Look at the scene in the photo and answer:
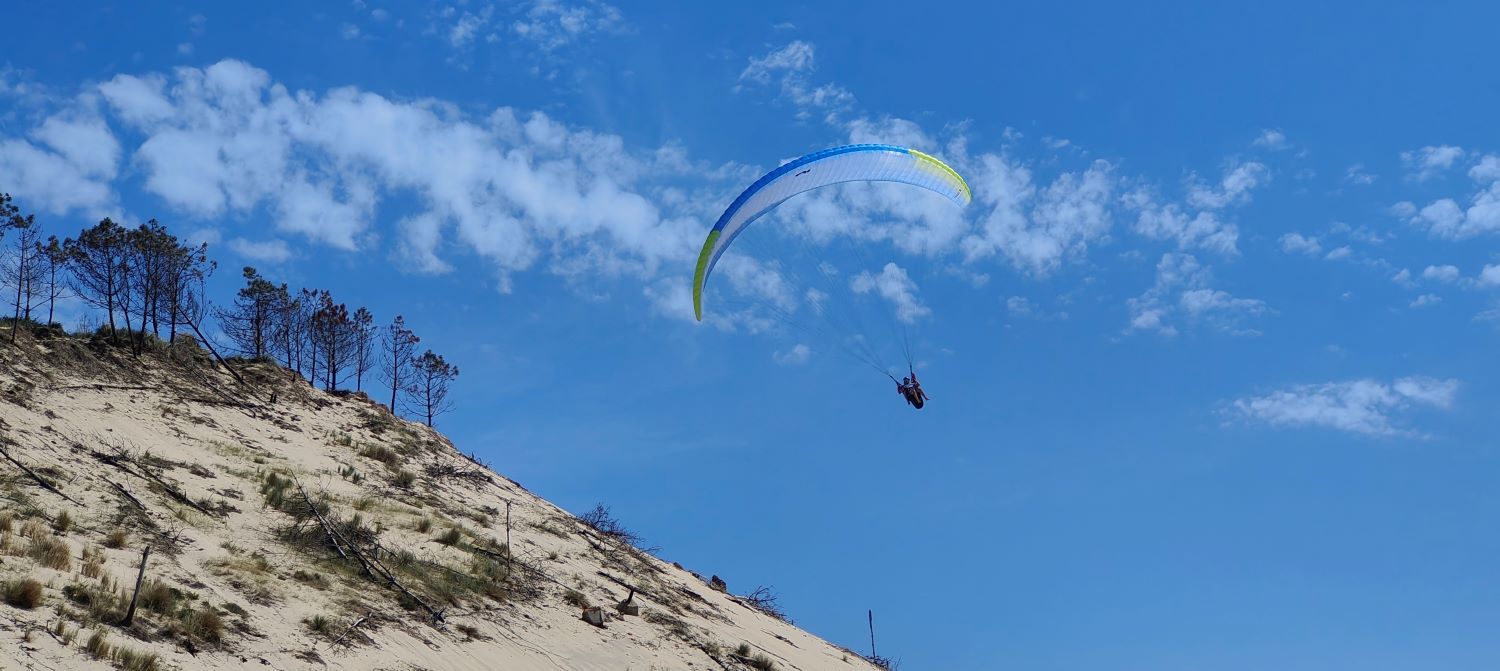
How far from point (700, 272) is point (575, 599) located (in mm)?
8610

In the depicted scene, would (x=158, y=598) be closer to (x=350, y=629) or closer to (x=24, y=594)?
(x=24, y=594)

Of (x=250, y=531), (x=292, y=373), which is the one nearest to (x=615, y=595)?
(x=250, y=531)

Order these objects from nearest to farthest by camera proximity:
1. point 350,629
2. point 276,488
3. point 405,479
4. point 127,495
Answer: point 350,629 → point 127,495 → point 276,488 → point 405,479

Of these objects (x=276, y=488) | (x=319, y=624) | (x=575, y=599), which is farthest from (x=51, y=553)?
(x=575, y=599)

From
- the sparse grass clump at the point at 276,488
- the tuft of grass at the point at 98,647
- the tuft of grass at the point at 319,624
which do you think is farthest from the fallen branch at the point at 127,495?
the tuft of grass at the point at 98,647

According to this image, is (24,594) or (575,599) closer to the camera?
(24,594)

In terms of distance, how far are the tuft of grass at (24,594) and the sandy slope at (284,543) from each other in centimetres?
16

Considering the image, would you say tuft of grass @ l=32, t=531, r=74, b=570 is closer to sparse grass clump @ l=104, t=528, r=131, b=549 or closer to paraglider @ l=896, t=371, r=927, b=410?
sparse grass clump @ l=104, t=528, r=131, b=549

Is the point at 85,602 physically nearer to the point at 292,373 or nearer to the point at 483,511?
the point at 483,511

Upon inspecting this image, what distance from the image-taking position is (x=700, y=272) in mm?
27547

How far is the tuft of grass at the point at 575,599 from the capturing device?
2284cm

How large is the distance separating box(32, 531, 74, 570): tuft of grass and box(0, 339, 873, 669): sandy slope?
0.15 metres

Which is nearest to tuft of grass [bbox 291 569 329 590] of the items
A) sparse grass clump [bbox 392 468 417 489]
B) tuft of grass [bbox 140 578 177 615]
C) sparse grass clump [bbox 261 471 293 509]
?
tuft of grass [bbox 140 578 177 615]

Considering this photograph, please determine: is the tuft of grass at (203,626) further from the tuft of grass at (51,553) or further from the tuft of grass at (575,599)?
the tuft of grass at (575,599)
